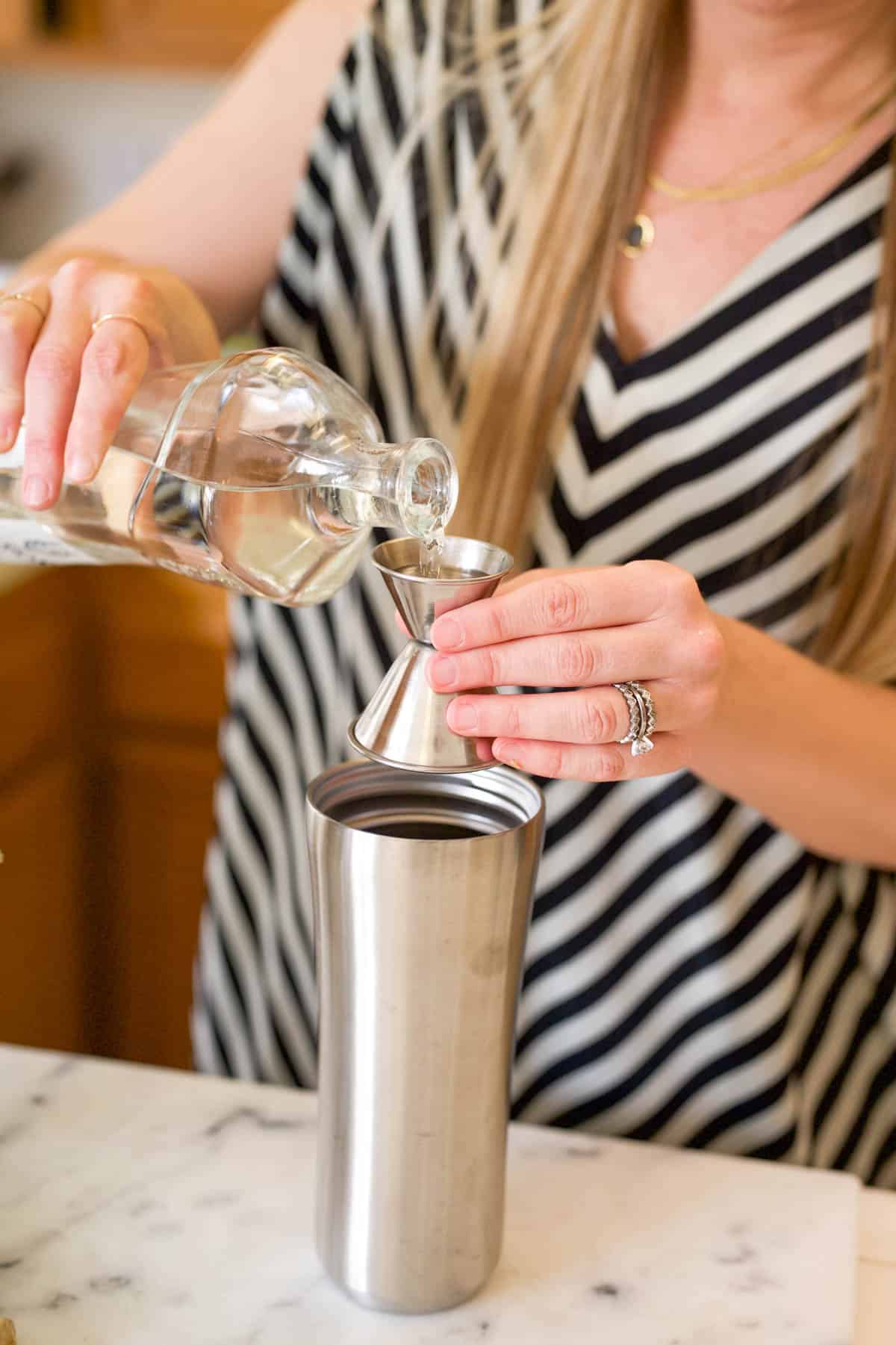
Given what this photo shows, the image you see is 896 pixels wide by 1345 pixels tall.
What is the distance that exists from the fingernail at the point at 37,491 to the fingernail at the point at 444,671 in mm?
222

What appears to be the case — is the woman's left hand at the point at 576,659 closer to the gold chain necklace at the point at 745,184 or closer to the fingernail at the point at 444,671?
the fingernail at the point at 444,671

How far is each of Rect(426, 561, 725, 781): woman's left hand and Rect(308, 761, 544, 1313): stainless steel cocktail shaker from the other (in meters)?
0.03

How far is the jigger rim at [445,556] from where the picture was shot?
2.00ft

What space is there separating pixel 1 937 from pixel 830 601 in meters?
1.23

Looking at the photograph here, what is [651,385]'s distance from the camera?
3.35 ft

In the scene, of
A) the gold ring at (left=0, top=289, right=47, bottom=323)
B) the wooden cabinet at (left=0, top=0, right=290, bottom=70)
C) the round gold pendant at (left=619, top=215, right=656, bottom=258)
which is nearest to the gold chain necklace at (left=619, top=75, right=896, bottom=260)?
the round gold pendant at (left=619, top=215, right=656, bottom=258)

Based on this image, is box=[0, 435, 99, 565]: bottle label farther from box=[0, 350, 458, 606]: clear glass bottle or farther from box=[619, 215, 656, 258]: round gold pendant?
box=[619, 215, 656, 258]: round gold pendant

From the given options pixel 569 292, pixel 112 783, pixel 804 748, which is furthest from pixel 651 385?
pixel 112 783

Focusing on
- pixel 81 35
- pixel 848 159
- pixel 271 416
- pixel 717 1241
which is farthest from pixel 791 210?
pixel 81 35

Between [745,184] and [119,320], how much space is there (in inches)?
20.6

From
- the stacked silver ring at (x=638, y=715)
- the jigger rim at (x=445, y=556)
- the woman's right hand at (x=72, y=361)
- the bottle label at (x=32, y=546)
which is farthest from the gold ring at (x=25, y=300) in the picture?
the stacked silver ring at (x=638, y=715)

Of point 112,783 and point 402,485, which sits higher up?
point 402,485

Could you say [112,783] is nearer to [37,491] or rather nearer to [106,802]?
[106,802]

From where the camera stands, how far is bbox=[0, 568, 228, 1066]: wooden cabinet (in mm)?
1868
